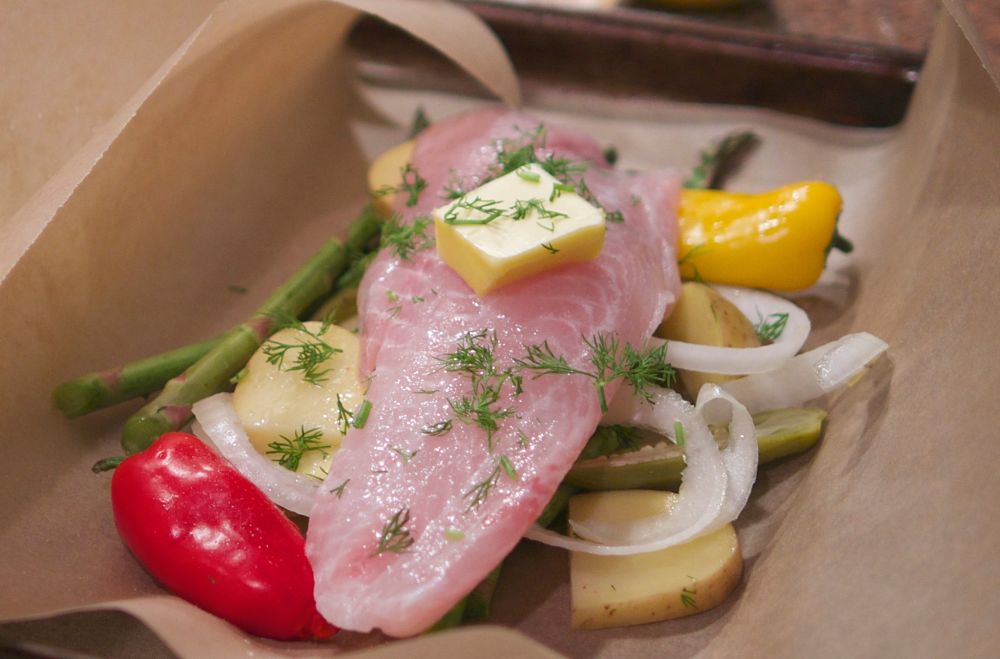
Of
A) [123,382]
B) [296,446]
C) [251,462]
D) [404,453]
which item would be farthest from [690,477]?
[123,382]

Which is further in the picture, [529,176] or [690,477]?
[529,176]

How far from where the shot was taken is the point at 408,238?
9.30 feet

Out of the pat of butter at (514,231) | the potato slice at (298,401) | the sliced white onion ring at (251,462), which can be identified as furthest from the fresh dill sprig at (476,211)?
the sliced white onion ring at (251,462)

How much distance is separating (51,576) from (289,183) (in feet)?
6.87

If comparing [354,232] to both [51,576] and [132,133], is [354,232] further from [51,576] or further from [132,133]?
[51,576]

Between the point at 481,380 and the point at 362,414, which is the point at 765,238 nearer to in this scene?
the point at 481,380

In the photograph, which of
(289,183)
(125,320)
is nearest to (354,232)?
(289,183)

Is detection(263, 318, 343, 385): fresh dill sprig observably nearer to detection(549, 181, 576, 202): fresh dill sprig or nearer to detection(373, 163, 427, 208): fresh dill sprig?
detection(373, 163, 427, 208): fresh dill sprig

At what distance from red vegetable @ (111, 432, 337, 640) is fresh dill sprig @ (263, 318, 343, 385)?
417mm

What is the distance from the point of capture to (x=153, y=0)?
3.05 meters

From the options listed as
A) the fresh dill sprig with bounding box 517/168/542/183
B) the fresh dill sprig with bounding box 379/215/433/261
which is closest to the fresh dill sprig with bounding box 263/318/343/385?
the fresh dill sprig with bounding box 379/215/433/261

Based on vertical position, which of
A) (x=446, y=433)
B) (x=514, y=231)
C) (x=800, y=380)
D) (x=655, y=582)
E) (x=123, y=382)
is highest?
(x=514, y=231)

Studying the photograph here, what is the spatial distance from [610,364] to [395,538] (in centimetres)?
83

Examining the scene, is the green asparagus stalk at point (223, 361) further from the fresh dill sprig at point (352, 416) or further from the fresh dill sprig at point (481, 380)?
the fresh dill sprig at point (481, 380)
